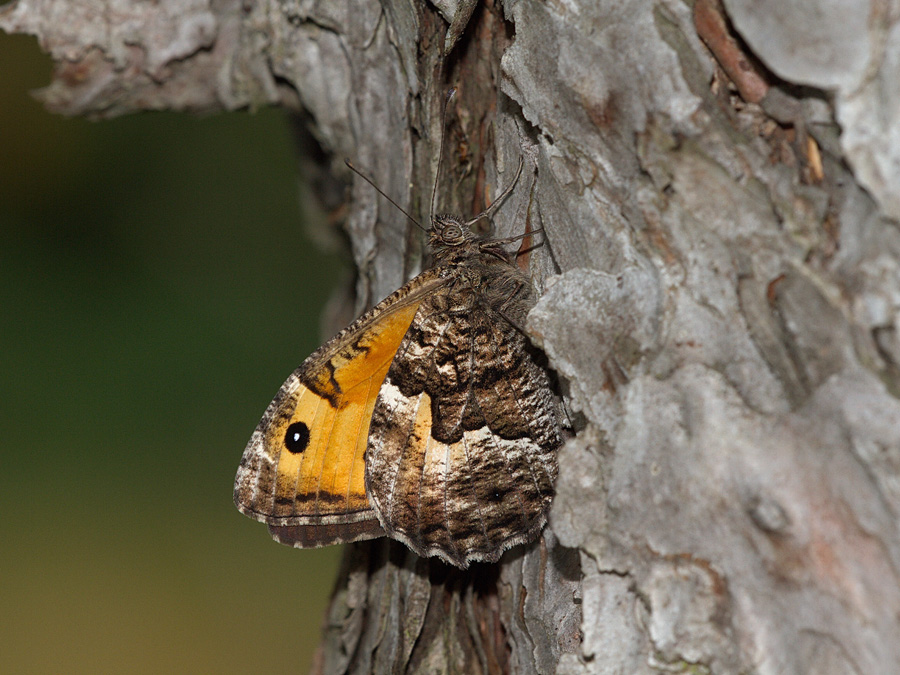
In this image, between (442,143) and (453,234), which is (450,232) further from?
(442,143)

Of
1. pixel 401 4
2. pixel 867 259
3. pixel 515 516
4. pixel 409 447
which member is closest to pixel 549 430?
pixel 515 516

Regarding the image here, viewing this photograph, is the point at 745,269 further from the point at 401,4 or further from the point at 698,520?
the point at 401,4

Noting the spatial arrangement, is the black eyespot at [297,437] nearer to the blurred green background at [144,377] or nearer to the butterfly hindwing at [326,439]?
the butterfly hindwing at [326,439]

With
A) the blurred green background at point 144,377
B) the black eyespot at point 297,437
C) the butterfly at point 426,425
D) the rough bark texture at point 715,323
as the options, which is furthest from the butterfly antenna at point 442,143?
the blurred green background at point 144,377

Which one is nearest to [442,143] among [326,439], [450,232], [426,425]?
[450,232]

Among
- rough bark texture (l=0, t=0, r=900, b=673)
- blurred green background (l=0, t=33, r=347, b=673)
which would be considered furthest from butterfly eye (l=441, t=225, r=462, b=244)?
blurred green background (l=0, t=33, r=347, b=673)

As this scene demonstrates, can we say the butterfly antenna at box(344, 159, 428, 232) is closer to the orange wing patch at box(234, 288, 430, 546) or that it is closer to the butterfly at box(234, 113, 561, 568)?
the butterfly at box(234, 113, 561, 568)
